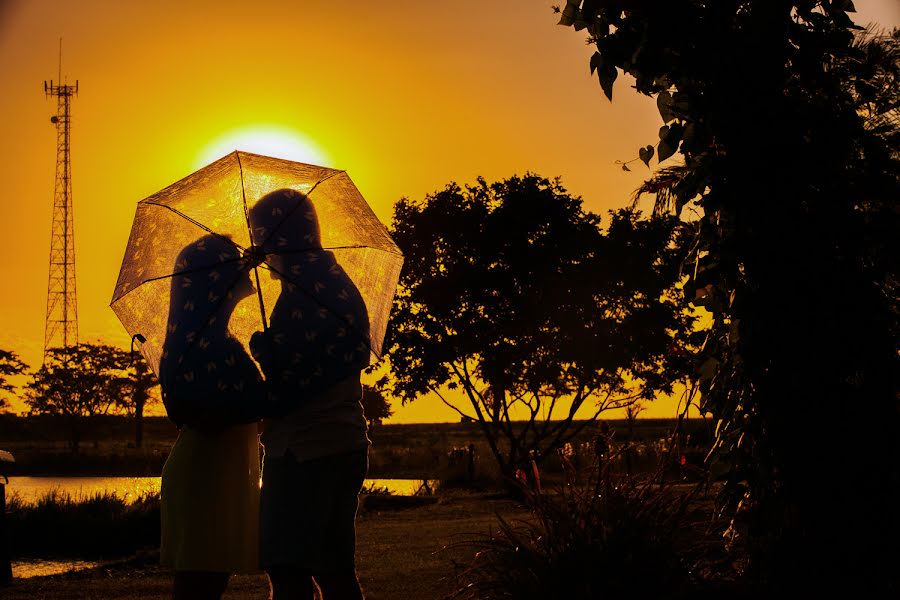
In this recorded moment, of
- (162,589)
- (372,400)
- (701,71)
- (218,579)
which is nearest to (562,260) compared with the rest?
(162,589)

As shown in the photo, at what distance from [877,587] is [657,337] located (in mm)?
20807

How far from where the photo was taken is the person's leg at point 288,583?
427cm

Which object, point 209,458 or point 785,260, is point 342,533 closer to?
point 209,458

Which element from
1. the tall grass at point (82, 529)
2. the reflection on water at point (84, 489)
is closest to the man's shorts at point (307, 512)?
the tall grass at point (82, 529)

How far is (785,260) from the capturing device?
213 inches

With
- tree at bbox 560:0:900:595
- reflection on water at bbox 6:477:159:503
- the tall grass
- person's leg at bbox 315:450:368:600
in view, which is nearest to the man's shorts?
person's leg at bbox 315:450:368:600

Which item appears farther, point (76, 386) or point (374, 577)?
point (76, 386)

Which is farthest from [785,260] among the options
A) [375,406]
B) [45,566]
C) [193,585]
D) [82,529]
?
[375,406]

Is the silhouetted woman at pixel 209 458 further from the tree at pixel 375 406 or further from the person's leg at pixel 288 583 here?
the tree at pixel 375 406

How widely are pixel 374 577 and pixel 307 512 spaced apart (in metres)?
4.59

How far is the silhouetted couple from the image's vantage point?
4309 millimetres

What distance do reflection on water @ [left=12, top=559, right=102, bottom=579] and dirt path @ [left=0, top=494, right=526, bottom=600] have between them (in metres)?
1.19

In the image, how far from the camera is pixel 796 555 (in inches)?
203

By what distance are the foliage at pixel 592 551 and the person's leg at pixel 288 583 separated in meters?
1.03
